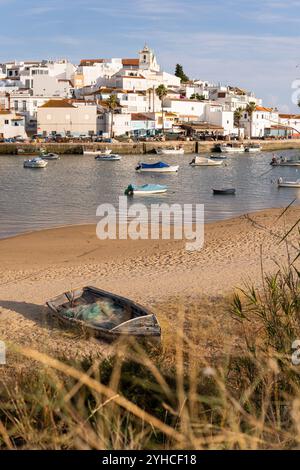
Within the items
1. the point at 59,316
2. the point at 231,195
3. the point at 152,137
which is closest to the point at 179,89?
the point at 152,137

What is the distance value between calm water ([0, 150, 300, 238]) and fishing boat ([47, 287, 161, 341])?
7197 mm

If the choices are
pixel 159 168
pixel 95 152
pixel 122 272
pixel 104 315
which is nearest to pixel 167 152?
pixel 95 152

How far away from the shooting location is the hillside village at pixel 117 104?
252ft

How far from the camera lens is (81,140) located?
72438 mm

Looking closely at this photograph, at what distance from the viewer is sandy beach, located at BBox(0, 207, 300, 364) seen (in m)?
8.95

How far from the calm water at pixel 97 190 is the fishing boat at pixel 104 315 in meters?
7.20

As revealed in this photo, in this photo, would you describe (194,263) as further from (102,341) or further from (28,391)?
(28,391)

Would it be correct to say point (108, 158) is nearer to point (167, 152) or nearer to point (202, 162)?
point (202, 162)

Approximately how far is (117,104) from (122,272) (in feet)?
235

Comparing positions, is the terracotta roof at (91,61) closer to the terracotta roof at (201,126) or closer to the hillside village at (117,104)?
the hillside village at (117,104)

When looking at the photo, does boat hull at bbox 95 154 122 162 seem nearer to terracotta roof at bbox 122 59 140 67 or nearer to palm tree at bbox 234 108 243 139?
palm tree at bbox 234 108 243 139

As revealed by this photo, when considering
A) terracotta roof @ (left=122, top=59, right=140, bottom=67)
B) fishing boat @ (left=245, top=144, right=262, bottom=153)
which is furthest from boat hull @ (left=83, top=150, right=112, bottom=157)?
terracotta roof @ (left=122, top=59, right=140, bottom=67)

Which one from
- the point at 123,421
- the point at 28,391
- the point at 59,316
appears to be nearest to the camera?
the point at 123,421

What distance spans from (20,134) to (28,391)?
243ft
